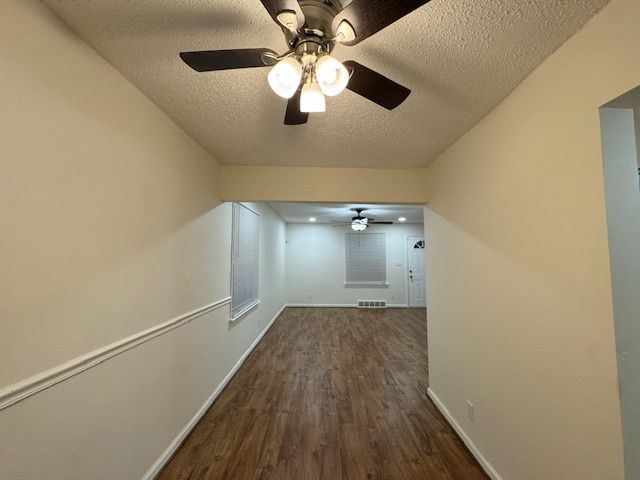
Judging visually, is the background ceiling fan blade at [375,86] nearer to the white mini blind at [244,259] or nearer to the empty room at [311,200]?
the empty room at [311,200]

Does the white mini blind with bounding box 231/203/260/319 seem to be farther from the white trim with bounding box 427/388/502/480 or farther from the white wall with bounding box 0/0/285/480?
the white trim with bounding box 427/388/502/480

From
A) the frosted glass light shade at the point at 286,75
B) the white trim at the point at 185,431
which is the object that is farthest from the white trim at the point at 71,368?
the frosted glass light shade at the point at 286,75

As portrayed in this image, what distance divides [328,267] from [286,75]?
698 cm

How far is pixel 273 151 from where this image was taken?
2480 millimetres

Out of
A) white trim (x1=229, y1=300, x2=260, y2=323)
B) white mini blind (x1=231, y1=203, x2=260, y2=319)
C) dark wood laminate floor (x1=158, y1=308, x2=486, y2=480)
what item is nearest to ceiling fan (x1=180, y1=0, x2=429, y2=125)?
dark wood laminate floor (x1=158, y1=308, x2=486, y2=480)

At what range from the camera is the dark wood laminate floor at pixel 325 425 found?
73.4 inches

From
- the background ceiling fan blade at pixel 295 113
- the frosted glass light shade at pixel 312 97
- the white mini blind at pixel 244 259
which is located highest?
the background ceiling fan blade at pixel 295 113

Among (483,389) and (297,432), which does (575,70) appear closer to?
(483,389)

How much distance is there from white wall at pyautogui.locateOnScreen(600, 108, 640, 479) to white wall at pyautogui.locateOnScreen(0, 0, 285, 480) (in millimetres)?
2157

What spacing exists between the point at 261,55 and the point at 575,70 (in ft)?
4.30

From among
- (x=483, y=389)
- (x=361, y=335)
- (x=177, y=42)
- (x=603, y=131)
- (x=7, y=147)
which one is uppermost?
(x=177, y=42)

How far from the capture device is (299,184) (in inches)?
112

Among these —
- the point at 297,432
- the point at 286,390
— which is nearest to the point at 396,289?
the point at 286,390

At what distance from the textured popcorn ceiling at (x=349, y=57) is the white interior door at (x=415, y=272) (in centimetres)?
601
